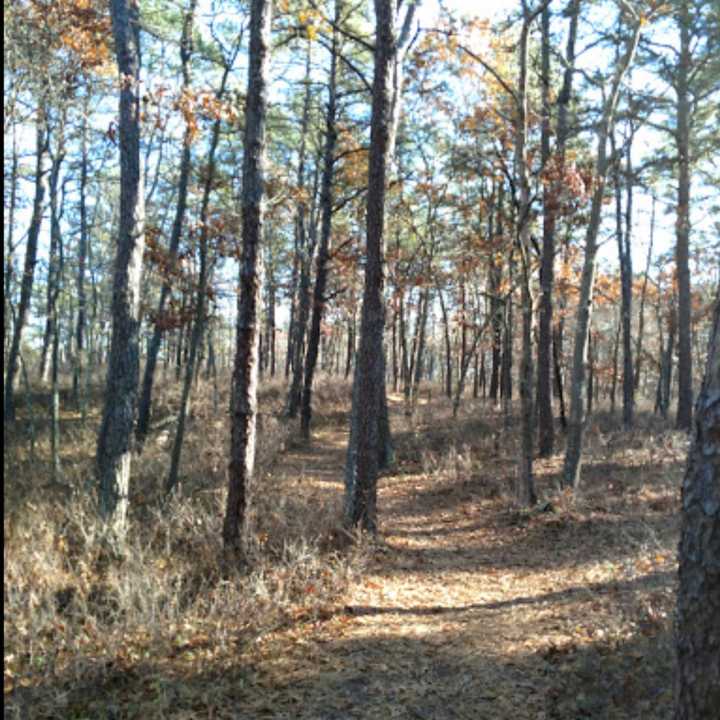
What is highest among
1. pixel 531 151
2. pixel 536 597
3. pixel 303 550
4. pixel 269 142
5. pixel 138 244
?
pixel 269 142

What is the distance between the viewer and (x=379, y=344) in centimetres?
716

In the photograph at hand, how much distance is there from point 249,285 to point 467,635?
4068 mm

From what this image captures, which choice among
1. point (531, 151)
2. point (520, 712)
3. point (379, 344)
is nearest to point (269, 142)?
point (531, 151)

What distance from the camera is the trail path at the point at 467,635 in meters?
3.95

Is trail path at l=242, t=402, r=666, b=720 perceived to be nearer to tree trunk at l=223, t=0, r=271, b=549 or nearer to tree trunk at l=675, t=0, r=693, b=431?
tree trunk at l=223, t=0, r=271, b=549

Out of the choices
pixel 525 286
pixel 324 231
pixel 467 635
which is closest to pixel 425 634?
pixel 467 635

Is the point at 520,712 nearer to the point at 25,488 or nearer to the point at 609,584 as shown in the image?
the point at 609,584

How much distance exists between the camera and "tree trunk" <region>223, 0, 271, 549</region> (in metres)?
5.75

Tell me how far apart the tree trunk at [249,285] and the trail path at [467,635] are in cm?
157

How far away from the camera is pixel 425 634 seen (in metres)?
4.99

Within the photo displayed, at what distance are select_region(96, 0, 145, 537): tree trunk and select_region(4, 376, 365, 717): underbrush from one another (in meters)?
0.56

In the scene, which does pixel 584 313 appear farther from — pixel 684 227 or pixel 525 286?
pixel 684 227

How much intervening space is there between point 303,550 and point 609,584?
341cm

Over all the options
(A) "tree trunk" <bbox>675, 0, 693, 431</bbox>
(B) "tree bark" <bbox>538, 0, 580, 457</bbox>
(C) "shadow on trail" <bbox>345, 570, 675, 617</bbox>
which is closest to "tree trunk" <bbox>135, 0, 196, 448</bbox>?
(B) "tree bark" <bbox>538, 0, 580, 457</bbox>
